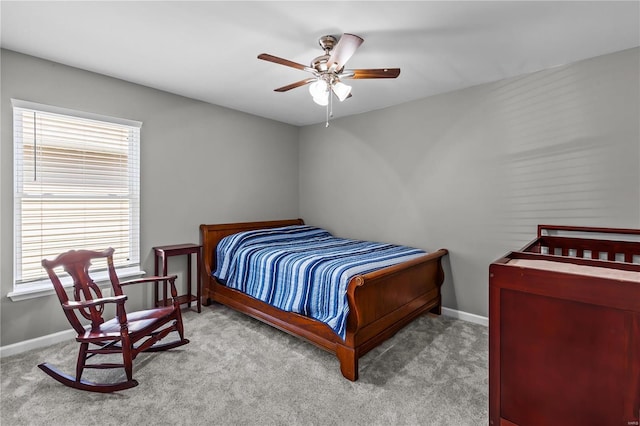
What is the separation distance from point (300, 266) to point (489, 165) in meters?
2.11

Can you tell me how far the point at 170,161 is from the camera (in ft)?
11.4

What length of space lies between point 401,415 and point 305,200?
3.43m

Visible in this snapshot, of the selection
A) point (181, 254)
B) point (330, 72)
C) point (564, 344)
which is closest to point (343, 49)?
point (330, 72)

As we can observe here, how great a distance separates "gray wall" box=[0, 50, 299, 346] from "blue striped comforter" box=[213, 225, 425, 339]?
62cm

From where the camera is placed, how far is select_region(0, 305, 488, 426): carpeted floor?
1.81m

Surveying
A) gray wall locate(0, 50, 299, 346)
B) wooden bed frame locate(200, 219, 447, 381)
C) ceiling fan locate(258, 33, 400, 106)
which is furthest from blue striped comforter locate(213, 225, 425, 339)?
ceiling fan locate(258, 33, 400, 106)

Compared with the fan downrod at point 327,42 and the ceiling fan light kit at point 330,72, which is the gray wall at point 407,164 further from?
the fan downrod at point 327,42

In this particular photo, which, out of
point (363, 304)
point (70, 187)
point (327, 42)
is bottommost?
point (363, 304)

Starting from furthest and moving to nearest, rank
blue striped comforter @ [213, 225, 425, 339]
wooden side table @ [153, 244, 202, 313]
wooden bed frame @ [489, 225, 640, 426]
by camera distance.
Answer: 1. wooden side table @ [153, 244, 202, 313]
2. blue striped comforter @ [213, 225, 425, 339]
3. wooden bed frame @ [489, 225, 640, 426]

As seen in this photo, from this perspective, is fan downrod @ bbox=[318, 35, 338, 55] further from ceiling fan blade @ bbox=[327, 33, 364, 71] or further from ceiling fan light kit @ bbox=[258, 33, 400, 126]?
ceiling fan blade @ bbox=[327, 33, 364, 71]

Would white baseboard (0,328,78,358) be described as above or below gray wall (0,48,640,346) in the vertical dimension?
below

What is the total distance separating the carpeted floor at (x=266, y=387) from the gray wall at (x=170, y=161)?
2.54 ft

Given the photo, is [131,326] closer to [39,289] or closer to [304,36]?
[39,289]

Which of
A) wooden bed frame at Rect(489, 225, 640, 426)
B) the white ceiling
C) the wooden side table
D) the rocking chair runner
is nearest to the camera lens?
wooden bed frame at Rect(489, 225, 640, 426)
